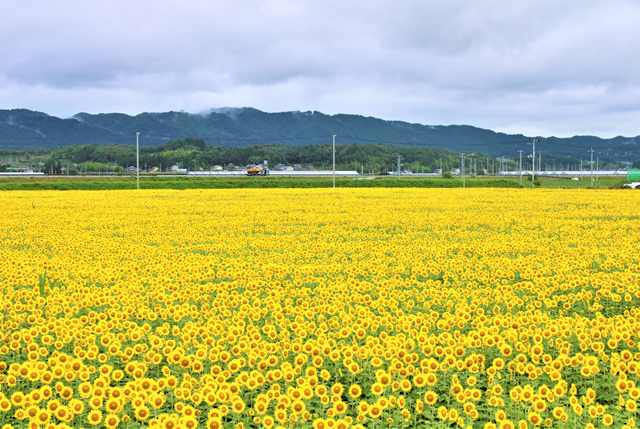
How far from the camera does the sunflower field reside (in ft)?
16.7

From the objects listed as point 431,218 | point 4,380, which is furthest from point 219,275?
point 431,218

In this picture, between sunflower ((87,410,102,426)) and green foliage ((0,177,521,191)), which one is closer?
sunflower ((87,410,102,426))

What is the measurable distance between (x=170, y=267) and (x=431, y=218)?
50.7 ft

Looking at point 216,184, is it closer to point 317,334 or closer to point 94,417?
point 317,334

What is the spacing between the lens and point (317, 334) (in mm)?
7016

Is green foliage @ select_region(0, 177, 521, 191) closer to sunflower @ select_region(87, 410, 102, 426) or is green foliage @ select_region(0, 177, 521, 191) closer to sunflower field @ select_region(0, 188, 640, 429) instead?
sunflower field @ select_region(0, 188, 640, 429)

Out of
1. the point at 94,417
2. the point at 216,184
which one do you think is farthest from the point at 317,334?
the point at 216,184

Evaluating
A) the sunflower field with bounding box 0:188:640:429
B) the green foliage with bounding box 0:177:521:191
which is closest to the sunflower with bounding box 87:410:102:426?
the sunflower field with bounding box 0:188:640:429

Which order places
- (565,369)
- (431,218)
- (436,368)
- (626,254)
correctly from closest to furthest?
(436,368) < (565,369) < (626,254) < (431,218)

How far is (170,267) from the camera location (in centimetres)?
1146

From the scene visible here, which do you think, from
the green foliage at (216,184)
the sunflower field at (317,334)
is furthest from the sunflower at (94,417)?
the green foliage at (216,184)

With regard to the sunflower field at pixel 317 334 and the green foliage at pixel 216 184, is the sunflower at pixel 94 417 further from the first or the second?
the green foliage at pixel 216 184

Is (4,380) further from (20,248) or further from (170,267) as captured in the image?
(20,248)

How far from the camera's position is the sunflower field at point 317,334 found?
5.09 metres
